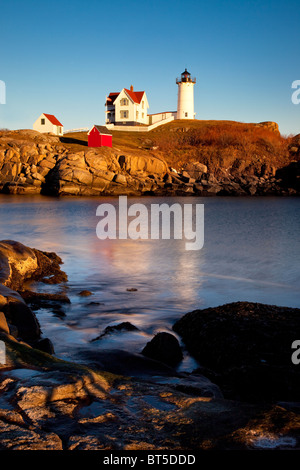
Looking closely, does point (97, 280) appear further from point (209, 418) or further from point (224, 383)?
point (209, 418)

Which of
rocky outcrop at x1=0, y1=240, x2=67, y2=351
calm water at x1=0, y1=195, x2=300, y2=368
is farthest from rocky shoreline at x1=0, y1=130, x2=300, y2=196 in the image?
rocky outcrop at x1=0, y1=240, x2=67, y2=351

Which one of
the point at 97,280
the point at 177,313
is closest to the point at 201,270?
the point at 97,280

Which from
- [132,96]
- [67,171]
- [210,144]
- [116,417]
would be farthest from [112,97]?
[116,417]

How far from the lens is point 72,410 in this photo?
311 centimetres

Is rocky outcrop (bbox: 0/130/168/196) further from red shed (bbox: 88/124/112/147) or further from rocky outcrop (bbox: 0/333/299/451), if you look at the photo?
rocky outcrop (bbox: 0/333/299/451)

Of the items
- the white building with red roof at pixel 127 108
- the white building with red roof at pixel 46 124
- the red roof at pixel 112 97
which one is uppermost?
the red roof at pixel 112 97

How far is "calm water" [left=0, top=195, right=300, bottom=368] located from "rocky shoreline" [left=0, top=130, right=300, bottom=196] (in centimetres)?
1839

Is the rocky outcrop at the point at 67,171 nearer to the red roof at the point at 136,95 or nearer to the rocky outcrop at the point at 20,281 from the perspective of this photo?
the red roof at the point at 136,95

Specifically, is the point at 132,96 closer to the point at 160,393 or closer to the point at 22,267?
the point at 22,267

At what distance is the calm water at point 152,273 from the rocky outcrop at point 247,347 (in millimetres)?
558

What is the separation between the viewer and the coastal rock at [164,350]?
5.71 metres

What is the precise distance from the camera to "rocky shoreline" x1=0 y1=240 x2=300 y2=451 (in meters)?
2.76

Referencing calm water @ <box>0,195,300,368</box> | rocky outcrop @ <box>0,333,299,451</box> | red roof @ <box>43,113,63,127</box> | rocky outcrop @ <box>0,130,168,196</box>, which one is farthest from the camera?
red roof @ <box>43,113,63,127</box>

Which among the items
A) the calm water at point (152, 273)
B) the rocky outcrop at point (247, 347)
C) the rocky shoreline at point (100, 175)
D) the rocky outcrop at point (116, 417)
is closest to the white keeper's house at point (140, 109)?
the rocky shoreline at point (100, 175)
